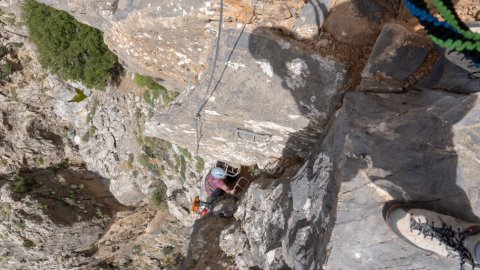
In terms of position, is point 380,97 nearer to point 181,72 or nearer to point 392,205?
point 392,205

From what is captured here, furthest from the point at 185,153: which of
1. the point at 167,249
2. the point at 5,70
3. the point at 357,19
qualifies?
the point at 5,70

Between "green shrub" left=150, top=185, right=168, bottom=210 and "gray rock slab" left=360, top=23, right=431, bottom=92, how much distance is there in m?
6.33

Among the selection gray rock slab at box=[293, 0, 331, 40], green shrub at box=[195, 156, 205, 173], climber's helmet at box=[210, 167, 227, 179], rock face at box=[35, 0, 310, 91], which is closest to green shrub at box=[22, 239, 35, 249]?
green shrub at box=[195, 156, 205, 173]

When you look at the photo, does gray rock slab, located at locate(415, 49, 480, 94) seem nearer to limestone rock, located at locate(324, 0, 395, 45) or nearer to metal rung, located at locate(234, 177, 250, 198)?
limestone rock, located at locate(324, 0, 395, 45)

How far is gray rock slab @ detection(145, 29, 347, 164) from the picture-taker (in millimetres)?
4031

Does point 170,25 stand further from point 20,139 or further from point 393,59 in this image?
point 20,139

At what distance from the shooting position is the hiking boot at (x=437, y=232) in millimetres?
2770

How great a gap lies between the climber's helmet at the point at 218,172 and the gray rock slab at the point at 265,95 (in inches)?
59.7

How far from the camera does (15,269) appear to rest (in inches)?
357

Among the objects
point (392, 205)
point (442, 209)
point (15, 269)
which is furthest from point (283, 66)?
point (15, 269)

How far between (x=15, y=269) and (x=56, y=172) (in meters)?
2.62

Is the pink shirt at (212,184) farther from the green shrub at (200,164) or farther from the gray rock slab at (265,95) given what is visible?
the gray rock slab at (265,95)

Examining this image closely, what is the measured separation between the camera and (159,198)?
896 centimetres

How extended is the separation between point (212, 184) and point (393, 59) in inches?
173
